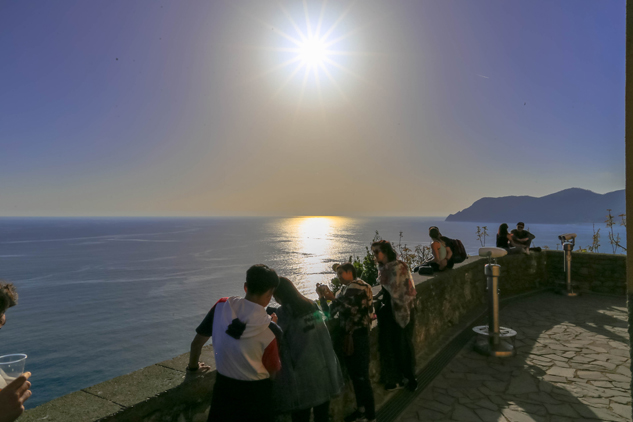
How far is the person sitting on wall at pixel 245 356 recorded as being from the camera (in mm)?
2066

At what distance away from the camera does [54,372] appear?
4262 cm

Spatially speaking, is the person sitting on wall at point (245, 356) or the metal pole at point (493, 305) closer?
the person sitting on wall at point (245, 356)

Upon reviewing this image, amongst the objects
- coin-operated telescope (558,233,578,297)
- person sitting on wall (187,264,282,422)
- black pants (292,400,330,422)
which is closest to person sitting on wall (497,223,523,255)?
coin-operated telescope (558,233,578,297)

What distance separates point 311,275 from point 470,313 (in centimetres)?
7408

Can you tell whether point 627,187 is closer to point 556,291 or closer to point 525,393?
point 525,393

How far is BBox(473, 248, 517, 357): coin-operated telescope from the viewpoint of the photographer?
548 centimetres

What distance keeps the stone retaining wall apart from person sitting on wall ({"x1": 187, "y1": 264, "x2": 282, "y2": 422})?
0.38 metres

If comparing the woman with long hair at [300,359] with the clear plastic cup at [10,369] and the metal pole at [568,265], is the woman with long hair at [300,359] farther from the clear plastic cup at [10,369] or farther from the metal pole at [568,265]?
the metal pole at [568,265]

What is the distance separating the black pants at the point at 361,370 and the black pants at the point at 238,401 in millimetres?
1498

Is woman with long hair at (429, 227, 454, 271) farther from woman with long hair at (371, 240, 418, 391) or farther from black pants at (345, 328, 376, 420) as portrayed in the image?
black pants at (345, 328, 376, 420)

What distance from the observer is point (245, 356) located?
6.77ft

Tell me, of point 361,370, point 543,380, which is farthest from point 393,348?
point 543,380

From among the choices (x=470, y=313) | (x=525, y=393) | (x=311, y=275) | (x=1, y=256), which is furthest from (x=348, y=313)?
(x=1, y=256)

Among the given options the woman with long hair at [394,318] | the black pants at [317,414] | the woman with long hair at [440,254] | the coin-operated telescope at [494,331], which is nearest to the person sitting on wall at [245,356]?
the black pants at [317,414]
